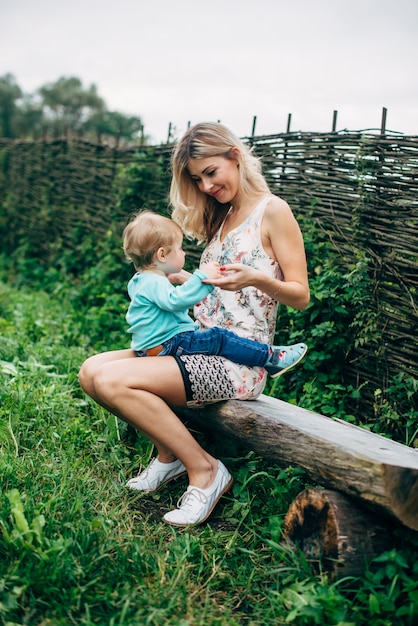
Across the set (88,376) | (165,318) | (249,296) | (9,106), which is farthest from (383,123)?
(9,106)

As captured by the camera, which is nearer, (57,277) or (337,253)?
(337,253)

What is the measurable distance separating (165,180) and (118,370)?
311 cm

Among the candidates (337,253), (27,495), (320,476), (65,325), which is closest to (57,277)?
(65,325)

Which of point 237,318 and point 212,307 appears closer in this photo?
point 237,318

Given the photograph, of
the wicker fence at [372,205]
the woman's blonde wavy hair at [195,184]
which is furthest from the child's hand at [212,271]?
the wicker fence at [372,205]

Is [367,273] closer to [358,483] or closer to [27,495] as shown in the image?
[358,483]

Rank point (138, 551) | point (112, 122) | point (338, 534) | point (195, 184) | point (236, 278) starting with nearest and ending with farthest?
point (338, 534) < point (138, 551) < point (236, 278) < point (195, 184) < point (112, 122)

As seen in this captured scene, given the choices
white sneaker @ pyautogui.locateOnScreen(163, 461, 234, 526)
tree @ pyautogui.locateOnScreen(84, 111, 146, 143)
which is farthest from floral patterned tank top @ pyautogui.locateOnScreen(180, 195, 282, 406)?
tree @ pyautogui.locateOnScreen(84, 111, 146, 143)

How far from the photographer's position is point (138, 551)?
7.28 feet

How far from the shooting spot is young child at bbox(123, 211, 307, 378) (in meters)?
2.70

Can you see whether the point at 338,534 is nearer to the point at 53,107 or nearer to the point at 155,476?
the point at 155,476

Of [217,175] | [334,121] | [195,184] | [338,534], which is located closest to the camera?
[338,534]

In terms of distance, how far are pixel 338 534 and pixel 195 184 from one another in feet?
6.07

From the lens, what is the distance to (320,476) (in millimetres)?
2225
